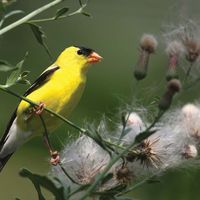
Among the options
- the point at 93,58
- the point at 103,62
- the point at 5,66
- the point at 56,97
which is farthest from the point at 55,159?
the point at 103,62

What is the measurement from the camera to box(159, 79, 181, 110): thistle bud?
105 centimetres

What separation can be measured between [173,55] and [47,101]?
643mm

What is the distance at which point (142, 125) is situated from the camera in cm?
125

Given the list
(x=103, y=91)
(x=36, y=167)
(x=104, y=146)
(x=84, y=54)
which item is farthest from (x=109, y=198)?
(x=103, y=91)

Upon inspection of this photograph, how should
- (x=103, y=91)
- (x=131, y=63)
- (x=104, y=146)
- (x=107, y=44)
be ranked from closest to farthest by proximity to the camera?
(x=104, y=146), (x=103, y=91), (x=131, y=63), (x=107, y=44)

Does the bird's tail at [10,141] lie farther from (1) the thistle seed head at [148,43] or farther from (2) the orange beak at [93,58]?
(1) the thistle seed head at [148,43]

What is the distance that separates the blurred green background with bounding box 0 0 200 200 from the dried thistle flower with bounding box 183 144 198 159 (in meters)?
0.10

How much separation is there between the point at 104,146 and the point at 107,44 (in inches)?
133

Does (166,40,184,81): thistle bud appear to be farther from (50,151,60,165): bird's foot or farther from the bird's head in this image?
the bird's head

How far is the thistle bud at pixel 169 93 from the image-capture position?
3.45 feet

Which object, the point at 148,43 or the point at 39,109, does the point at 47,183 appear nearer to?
the point at 148,43

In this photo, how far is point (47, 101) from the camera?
67.6 inches

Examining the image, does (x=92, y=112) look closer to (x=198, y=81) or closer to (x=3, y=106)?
(x=3, y=106)

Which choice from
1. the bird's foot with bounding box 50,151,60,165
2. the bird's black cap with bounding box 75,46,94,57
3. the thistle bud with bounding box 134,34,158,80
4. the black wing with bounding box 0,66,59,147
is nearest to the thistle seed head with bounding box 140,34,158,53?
the thistle bud with bounding box 134,34,158,80
